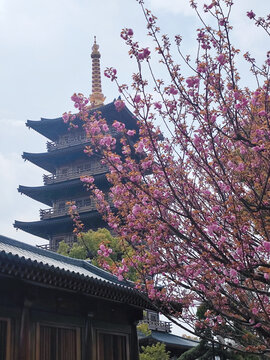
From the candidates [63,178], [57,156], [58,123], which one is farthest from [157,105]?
[58,123]

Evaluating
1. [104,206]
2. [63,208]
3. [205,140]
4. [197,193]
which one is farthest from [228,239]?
[63,208]

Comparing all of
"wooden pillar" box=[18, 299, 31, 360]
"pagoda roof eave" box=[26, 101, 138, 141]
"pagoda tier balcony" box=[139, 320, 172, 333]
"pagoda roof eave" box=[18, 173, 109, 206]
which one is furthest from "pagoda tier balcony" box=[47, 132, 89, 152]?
"wooden pillar" box=[18, 299, 31, 360]

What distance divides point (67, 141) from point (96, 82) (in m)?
9.03

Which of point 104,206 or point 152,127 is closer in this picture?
point 152,127

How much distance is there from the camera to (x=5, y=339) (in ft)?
26.4

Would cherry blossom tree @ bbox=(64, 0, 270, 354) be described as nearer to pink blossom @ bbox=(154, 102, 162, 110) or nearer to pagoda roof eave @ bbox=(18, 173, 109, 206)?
pink blossom @ bbox=(154, 102, 162, 110)

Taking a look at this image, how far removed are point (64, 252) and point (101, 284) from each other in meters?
16.4

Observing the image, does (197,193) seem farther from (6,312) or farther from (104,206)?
(6,312)

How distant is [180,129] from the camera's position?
697 cm

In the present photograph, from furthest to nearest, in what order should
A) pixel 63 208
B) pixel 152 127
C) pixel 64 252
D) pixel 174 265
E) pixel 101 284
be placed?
pixel 63 208
pixel 64 252
pixel 101 284
pixel 174 265
pixel 152 127

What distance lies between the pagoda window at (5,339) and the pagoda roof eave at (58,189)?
25.1 m

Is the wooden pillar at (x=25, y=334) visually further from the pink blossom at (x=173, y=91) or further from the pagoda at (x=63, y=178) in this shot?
the pagoda at (x=63, y=178)

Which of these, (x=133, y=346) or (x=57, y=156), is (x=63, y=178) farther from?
(x=133, y=346)

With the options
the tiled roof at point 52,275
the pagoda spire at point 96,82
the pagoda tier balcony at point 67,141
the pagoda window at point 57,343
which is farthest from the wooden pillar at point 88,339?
the pagoda spire at point 96,82
